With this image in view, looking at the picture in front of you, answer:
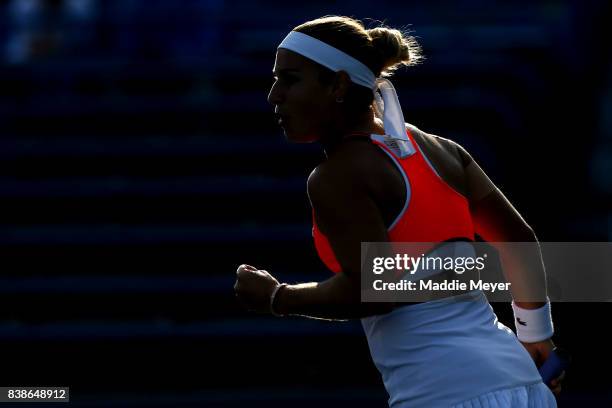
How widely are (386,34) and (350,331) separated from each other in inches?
166

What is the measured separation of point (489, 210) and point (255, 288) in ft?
2.15

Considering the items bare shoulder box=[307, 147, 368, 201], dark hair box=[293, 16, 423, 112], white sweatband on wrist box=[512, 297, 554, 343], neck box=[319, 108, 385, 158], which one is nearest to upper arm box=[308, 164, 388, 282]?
bare shoulder box=[307, 147, 368, 201]

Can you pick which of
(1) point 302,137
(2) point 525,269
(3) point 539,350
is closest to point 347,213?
(1) point 302,137

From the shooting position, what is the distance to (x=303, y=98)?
2.79m

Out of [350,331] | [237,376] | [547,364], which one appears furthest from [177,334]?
[547,364]

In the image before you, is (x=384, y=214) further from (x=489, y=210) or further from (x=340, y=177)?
(x=489, y=210)

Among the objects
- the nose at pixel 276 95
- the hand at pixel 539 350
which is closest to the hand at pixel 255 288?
the nose at pixel 276 95

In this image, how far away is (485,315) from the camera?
281cm

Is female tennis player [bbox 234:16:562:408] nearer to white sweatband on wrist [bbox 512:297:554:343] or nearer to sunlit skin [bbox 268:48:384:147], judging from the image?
sunlit skin [bbox 268:48:384:147]

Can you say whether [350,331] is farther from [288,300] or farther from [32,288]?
[288,300]

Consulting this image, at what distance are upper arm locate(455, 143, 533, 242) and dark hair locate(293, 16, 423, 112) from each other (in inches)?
11.3

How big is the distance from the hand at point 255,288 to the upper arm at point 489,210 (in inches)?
22.4

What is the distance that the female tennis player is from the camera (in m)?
2.60

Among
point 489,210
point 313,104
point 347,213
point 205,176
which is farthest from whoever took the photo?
point 205,176
